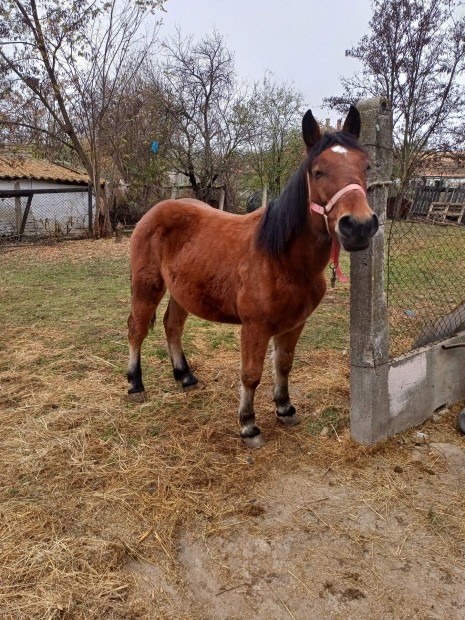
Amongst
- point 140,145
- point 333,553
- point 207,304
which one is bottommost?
point 333,553

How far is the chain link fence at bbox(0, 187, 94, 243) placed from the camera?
14.1m

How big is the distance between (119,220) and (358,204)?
1758 centimetres

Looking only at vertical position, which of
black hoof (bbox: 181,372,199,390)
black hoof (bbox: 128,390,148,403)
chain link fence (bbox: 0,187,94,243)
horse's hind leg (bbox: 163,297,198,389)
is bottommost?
black hoof (bbox: 128,390,148,403)

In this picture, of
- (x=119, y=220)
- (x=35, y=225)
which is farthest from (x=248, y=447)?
(x=119, y=220)

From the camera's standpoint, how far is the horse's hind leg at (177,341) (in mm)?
3825

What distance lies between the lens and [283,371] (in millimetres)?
3129

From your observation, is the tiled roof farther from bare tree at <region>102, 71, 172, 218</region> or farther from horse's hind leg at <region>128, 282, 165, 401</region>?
horse's hind leg at <region>128, 282, 165, 401</region>

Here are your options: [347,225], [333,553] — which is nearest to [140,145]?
[347,225]

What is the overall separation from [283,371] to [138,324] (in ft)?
4.27

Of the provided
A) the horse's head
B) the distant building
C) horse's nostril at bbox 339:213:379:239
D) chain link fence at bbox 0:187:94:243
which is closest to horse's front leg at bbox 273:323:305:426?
the horse's head

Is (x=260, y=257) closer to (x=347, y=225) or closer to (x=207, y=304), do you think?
(x=207, y=304)

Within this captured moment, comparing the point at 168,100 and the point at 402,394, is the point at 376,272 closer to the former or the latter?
the point at 402,394

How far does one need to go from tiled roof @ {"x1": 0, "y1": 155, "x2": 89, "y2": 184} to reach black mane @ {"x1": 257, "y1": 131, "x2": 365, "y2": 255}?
1741 centimetres

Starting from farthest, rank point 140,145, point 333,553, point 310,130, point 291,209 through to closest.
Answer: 1. point 140,145
2. point 291,209
3. point 310,130
4. point 333,553
